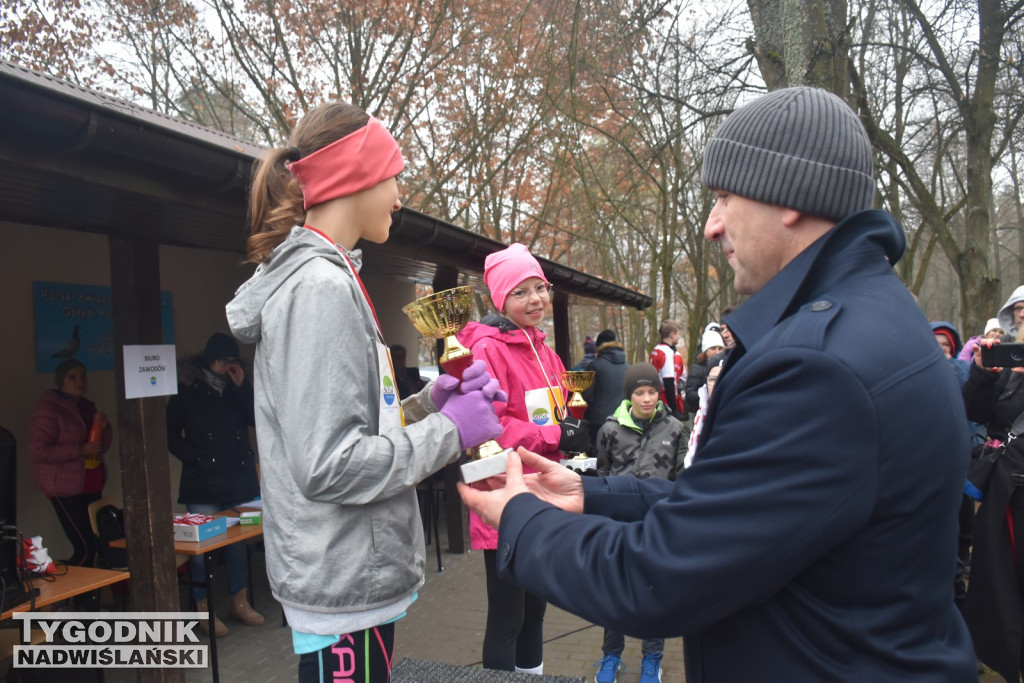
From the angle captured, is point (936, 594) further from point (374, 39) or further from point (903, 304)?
point (374, 39)

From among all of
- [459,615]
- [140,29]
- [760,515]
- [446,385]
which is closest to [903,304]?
[760,515]

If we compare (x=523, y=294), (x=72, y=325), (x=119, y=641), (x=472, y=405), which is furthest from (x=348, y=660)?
(x=72, y=325)

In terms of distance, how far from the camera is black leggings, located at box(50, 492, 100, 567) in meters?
5.30

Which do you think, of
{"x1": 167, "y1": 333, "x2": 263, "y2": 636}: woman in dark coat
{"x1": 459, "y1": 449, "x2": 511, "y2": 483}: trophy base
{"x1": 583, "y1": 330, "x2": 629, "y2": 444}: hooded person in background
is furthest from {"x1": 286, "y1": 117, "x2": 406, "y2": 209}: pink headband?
{"x1": 583, "y1": 330, "x2": 629, "y2": 444}: hooded person in background

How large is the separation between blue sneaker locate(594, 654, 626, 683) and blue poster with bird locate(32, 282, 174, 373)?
424 cm

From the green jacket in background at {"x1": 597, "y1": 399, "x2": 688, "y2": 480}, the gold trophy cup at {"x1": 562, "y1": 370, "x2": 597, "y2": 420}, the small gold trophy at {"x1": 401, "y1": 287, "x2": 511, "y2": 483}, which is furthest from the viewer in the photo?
the green jacket in background at {"x1": 597, "y1": 399, "x2": 688, "y2": 480}

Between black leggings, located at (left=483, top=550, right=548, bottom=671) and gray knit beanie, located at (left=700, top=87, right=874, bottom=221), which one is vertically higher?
gray knit beanie, located at (left=700, top=87, right=874, bottom=221)

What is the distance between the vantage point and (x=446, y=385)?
1888 mm

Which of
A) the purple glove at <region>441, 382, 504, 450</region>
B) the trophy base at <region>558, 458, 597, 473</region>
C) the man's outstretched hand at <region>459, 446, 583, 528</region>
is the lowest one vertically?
the trophy base at <region>558, 458, 597, 473</region>

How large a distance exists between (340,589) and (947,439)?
1.28m

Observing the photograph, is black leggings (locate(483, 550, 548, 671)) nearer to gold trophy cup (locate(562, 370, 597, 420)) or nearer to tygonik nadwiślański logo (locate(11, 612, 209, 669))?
gold trophy cup (locate(562, 370, 597, 420))

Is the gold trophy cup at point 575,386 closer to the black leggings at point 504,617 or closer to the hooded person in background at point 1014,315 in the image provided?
the black leggings at point 504,617

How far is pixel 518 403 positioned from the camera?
323 centimetres

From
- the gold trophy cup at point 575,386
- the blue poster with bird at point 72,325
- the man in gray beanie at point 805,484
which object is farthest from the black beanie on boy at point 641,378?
the blue poster with bird at point 72,325
